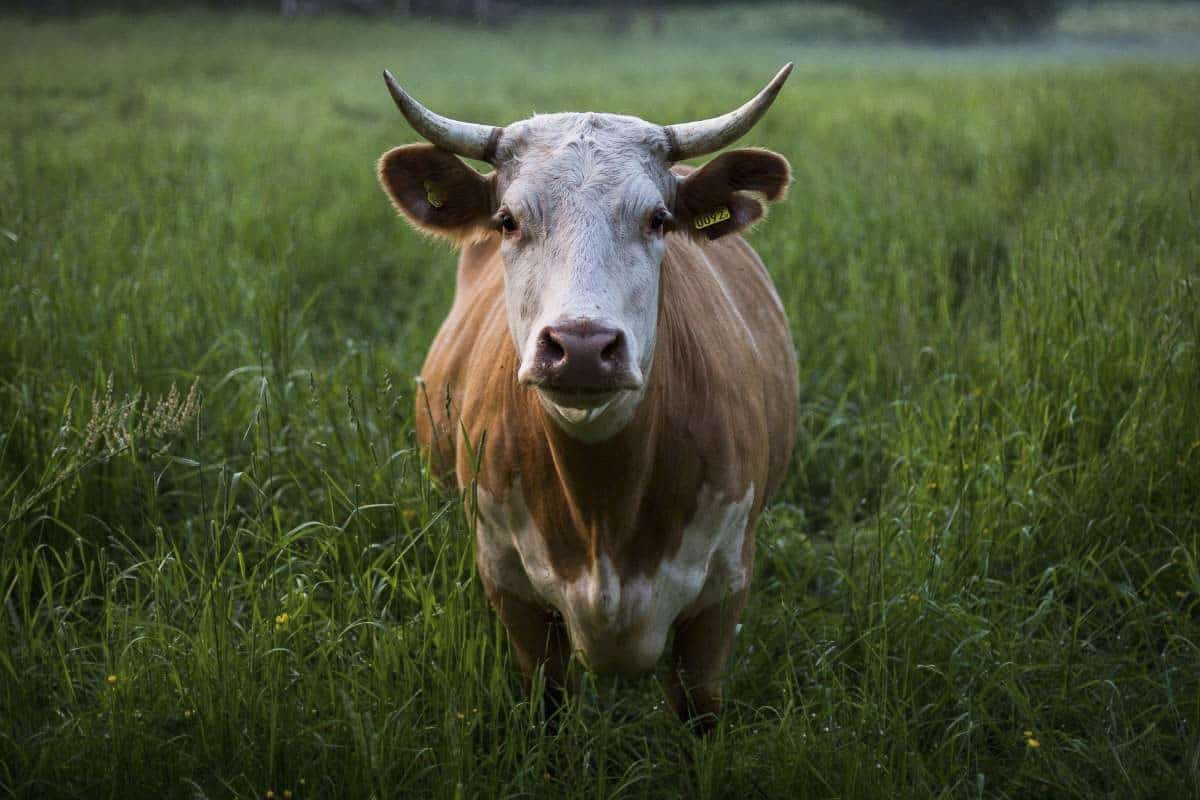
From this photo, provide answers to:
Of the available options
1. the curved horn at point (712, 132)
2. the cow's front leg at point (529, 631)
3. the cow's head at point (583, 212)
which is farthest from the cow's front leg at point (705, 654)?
the curved horn at point (712, 132)

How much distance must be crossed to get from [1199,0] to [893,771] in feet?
91.7

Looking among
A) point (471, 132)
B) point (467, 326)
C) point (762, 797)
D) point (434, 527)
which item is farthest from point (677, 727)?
point (471, 132)

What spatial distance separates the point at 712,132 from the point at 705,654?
4.26ft

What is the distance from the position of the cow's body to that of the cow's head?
6.6 inches

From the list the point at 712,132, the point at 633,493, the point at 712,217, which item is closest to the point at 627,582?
the point at 633,493

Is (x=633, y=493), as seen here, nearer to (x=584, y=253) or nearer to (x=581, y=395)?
(x=581, y=395)

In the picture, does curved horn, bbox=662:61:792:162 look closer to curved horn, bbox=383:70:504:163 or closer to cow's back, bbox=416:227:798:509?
cow's back, bbox=416:227:798:509

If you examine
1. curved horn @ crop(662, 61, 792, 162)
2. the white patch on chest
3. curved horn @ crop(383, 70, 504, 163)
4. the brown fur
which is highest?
curved horn @ crop(662, 61, 792, 162)

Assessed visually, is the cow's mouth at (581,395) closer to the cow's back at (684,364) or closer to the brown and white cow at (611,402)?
the brown and white cow at (611,402)

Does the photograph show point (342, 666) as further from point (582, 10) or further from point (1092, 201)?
point (582, 10)

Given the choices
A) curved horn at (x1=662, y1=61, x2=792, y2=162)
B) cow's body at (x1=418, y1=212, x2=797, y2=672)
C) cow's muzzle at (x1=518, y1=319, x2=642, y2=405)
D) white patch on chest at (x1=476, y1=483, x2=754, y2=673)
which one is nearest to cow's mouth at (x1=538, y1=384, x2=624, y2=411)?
cow's muzzle at (x1=518, y1=319, x2=642, y2=405)

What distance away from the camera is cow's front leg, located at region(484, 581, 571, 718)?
2.75 meters

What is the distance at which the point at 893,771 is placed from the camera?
8.02 ft

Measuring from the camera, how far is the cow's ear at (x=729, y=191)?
8.63 ft
